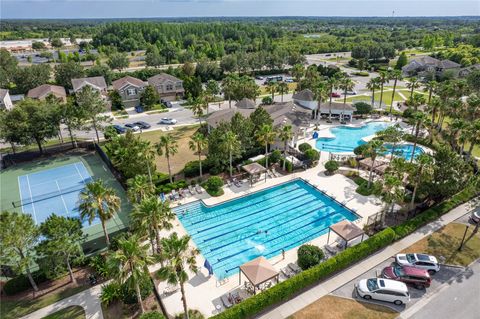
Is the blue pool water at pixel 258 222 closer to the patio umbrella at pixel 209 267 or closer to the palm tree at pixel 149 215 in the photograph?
the patio umbrella at pixel 209 267

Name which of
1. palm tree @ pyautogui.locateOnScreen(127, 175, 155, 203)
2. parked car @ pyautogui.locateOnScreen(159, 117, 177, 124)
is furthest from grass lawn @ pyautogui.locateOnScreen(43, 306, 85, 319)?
parked car @ pyautogui.locateOnScreen(159, 117, 177, 124)

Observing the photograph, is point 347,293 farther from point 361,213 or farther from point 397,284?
point 361,213

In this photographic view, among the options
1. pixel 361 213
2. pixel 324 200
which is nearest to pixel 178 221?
pixel 324 200

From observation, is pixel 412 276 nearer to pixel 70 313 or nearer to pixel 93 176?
pixel 70 313

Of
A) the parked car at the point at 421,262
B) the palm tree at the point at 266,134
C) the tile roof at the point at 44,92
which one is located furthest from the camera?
the tile roof at the point at 44,92

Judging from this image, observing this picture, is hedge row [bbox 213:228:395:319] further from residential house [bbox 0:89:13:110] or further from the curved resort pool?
residential house [bbox 0:89:13:110]

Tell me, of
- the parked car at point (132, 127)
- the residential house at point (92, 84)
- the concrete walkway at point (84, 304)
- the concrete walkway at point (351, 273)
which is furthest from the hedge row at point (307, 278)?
the residential house at point (92, 84)
